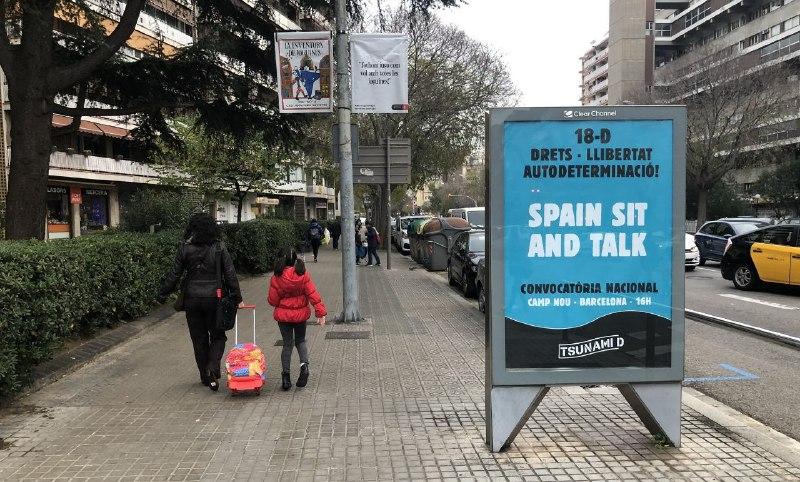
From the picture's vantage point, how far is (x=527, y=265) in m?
4.18

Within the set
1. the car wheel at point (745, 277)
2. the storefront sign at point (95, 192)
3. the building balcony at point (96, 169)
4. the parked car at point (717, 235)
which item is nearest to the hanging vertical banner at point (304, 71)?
the car wheel at point (745, 277)

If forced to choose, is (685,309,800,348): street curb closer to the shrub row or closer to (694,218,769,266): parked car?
the shrub row

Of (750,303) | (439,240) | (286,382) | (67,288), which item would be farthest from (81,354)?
Result: (439,240)

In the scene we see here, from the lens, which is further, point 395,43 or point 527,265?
point 395,43

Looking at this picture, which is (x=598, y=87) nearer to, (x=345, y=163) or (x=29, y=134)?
(x=345, y=163)

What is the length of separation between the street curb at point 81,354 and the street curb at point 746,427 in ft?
20.0

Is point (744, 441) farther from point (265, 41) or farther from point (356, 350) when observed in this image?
point (265, 41)

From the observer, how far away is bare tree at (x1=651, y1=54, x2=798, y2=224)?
34.2 meters

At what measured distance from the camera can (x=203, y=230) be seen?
5.88 meters

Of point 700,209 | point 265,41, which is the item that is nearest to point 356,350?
point 265,41

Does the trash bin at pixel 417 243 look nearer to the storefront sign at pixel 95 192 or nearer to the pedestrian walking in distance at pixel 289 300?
the pedestrian walking in distance at pixel 289 300

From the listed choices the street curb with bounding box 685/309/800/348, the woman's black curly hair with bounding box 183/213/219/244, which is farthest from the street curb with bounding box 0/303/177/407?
the street curb with bounding box 685/309/800/348

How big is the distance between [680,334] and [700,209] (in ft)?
131

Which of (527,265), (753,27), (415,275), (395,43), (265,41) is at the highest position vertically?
(753,27)
